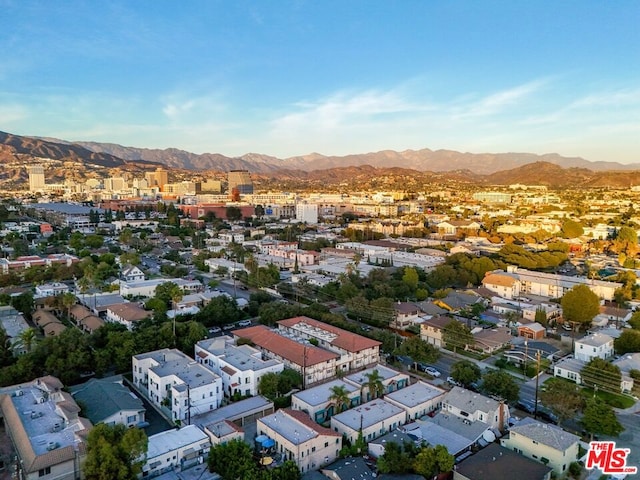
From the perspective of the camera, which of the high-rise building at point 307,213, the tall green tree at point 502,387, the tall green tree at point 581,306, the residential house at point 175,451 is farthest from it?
the high-rise building at point 307,213

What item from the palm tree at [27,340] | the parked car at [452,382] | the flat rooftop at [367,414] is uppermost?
the palm tree at [27,340]

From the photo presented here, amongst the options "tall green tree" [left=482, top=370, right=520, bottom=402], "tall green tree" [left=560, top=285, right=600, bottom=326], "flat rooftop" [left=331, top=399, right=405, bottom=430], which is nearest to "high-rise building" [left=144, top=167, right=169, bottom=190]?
"tall green tree" [left=560, top=285, right=600, bottom=326]

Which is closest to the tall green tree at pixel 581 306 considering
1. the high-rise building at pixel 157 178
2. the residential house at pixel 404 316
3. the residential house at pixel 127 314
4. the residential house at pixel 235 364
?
the residential house at pixel 404 316

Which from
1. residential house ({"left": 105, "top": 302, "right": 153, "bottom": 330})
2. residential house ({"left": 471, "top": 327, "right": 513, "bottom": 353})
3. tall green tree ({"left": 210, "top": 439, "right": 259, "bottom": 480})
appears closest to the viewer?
tall green tree ({"left": 210, "top": 439, "right": 259, "bottom": 480})

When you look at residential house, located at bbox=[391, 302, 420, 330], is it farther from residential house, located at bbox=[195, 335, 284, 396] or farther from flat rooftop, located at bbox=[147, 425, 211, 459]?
flat rooftop, located at bbox=[147, 425, 211, 459]

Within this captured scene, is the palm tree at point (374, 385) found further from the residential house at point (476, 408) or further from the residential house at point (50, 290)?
the residential house at point (50, 290)

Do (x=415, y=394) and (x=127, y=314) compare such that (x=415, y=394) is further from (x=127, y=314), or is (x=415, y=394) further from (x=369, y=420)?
(x=127, y=314)

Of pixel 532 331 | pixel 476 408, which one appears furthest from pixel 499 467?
pixel 532 331
